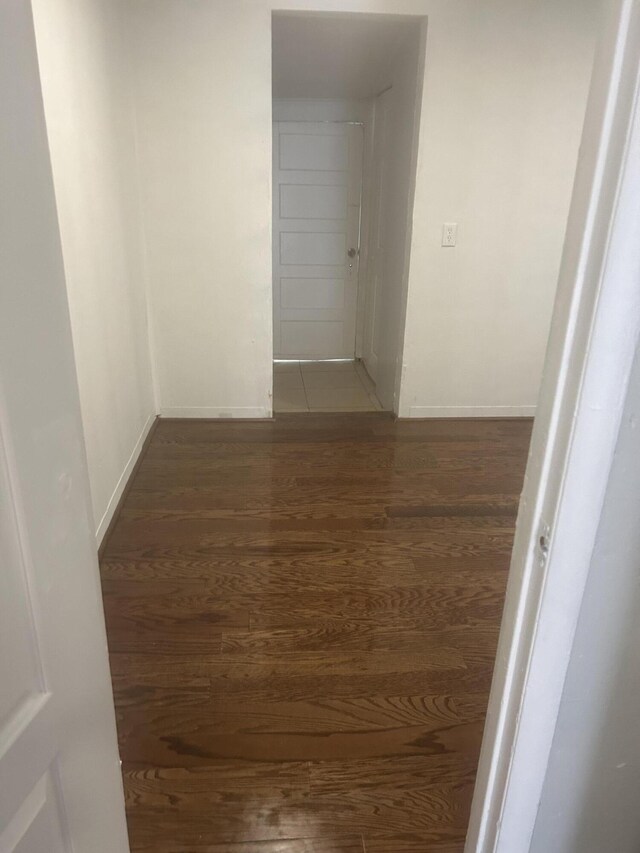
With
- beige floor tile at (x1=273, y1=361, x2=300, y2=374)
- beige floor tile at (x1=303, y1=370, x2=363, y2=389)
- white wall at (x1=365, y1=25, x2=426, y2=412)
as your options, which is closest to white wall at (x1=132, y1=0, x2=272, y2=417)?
white wall at (x1=365, y1=25, x2=426, y2=412)

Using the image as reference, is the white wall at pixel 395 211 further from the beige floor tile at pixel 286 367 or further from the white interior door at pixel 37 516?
the white interior door at pixel 37 516

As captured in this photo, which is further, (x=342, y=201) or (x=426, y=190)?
(x=342, y=201)

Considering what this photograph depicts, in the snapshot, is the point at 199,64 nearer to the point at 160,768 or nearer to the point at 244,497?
A: the point at 244,497

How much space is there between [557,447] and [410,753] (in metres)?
1.12

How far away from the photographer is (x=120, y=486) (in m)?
2.73

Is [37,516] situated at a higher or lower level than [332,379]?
higher

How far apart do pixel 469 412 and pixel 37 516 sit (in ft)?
11.2

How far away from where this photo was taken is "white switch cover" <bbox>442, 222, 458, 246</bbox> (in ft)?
11.0

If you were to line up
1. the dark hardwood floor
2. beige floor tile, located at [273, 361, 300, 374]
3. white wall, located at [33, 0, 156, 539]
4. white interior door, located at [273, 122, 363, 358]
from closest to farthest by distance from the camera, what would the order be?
the dark hardwood floor
white wall, located at [33, 0, 156, 539]
white interior door, located at [273, 122, 363, 358]
beige floor tile, located at [273, 361, 300, 374]

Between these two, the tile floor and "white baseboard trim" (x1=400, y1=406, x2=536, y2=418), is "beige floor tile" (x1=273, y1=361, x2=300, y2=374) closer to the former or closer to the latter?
the tile floor

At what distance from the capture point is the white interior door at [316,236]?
15.4ft

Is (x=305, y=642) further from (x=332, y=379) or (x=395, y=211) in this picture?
(x=332, y=379)

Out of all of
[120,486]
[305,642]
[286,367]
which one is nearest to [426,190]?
[286,367]

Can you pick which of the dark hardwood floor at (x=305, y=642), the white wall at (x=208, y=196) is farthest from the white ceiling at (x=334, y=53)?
the dark hardwood floor at (x=305, y=642)
